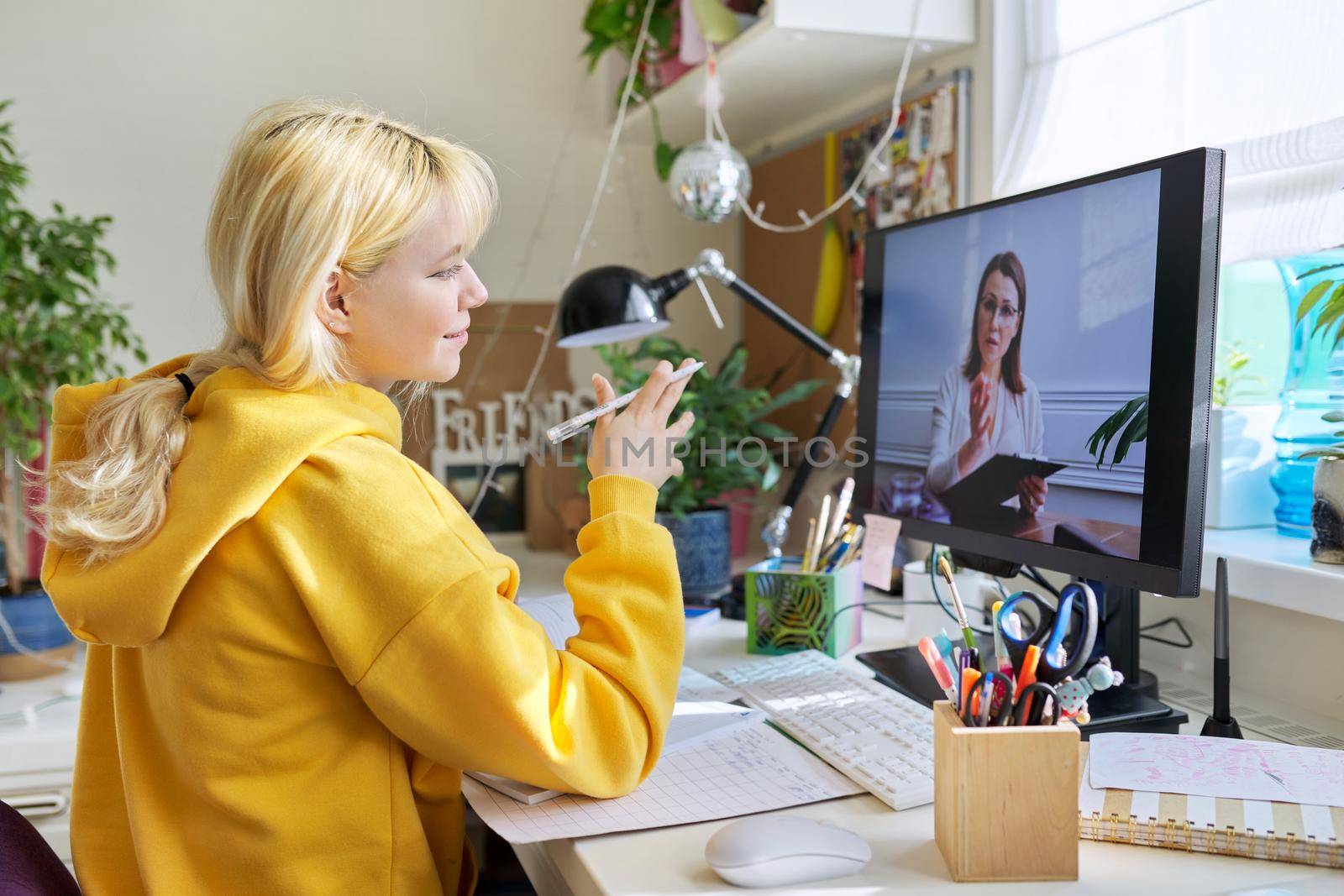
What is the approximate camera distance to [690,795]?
755 millimetres

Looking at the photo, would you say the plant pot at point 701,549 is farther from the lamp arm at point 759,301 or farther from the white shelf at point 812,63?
the white shelf at point 812,63

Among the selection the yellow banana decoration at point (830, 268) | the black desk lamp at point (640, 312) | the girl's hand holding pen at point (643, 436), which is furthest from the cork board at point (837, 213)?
the girl's hand holding pen at point (643, 436)

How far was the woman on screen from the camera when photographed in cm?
93

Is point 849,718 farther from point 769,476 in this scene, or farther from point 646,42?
point 646,42

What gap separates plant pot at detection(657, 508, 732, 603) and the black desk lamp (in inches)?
5.9

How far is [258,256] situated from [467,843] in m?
0.50

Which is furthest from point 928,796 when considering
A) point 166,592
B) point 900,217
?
point 900,217

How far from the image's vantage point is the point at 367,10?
1914 mm

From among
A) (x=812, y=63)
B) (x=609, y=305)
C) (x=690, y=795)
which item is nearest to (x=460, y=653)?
(x=690, y=795)

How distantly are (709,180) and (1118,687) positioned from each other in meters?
0.93

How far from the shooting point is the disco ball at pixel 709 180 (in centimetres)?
154

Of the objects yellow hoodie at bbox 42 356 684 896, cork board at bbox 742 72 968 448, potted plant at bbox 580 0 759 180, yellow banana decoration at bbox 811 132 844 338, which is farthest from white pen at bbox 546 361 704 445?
potted plant at bbox 580 0 759 180

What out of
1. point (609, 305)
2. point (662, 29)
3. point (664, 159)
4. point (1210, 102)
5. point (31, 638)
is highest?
point (662, 29)

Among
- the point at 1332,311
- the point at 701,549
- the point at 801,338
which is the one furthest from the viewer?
the point at 701,549
